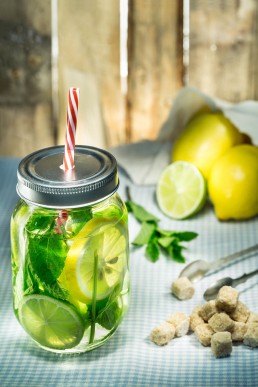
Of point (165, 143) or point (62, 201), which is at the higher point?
point (62, 201)

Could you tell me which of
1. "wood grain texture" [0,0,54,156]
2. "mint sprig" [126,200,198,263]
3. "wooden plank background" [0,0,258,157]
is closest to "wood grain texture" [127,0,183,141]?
"wooden plank background" [0,0,258,157]

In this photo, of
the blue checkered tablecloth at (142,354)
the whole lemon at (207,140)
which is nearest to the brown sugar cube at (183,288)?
the blue checkered tablecloth at (142,354)

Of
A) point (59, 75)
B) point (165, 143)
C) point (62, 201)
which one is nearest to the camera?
point (62, 201)

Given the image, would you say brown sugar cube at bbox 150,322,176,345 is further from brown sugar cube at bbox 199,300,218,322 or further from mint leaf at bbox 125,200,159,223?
mint leaf at bbox 125,200,159,223

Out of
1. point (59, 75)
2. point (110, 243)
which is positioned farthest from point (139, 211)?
point (59, 75)

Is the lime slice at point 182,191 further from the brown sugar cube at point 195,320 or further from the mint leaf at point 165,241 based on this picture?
the brown sugar cube at point 195,320

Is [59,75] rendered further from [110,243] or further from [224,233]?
[110,243]
